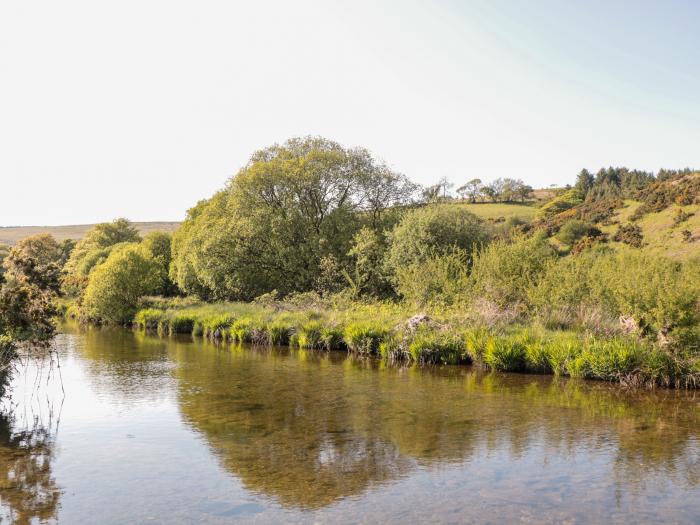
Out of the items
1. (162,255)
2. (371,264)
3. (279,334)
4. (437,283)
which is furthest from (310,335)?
(162,255)

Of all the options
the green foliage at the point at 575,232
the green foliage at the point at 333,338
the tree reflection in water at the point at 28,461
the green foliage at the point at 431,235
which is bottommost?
the tree reflection in water at the point at 28,461

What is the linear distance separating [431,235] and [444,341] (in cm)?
1417

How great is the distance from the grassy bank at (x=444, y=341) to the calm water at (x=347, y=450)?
1019 millimetres

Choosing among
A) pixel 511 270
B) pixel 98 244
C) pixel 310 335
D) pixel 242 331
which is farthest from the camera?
pixel 98 244

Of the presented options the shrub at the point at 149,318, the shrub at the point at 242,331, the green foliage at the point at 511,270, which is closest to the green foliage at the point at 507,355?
the green foliage at the point at 511,270

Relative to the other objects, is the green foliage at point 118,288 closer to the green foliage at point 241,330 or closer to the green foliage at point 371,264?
the green foliage at point 241,330

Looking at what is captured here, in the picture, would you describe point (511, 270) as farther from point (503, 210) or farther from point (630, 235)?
point (503, 210)

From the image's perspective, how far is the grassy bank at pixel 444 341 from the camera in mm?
17609

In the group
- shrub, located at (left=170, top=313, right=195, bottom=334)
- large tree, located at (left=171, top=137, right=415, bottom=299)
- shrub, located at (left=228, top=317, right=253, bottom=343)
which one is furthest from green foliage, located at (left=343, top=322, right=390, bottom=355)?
large tree, located at (left=171, top=137, right=415, bottom=299)

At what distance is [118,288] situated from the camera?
4297 cm

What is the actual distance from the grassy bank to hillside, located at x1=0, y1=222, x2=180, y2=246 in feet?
325

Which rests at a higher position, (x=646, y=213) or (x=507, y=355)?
(x=646, y=213)

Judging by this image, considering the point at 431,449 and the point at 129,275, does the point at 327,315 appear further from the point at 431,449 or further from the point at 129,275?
the point at 129,275

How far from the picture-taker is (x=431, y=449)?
39.2ft
